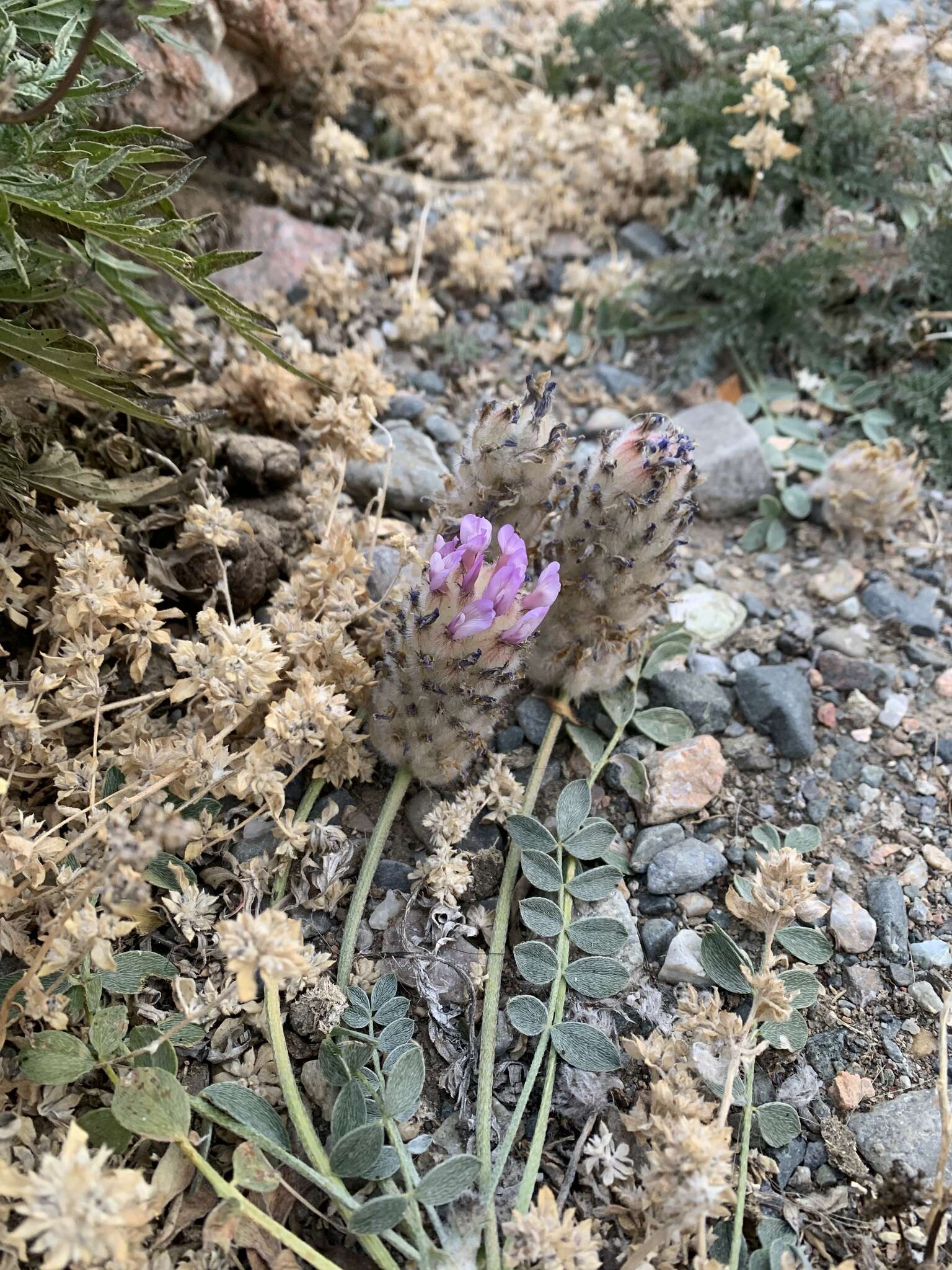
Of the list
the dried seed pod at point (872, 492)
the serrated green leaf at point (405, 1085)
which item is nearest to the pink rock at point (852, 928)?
the serrated green leaf at point (405, 1085)

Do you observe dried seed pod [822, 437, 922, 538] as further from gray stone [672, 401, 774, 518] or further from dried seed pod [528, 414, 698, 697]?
dried seed pod [528, 414, 698, 697]

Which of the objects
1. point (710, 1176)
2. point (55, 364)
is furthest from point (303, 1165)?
point (55, 364)

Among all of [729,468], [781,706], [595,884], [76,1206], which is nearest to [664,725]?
[781,706]

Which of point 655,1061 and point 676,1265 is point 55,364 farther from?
point 676,1265

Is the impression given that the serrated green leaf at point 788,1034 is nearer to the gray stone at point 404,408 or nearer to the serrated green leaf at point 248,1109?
the serrated green leaf at point 248,1109

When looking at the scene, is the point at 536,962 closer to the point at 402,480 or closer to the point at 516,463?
the point at 516,463

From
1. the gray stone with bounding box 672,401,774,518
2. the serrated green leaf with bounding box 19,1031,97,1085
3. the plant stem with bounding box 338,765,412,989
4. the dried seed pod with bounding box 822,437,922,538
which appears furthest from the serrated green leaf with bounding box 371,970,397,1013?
the dried seed pod with bounding box 822,437,922,538
